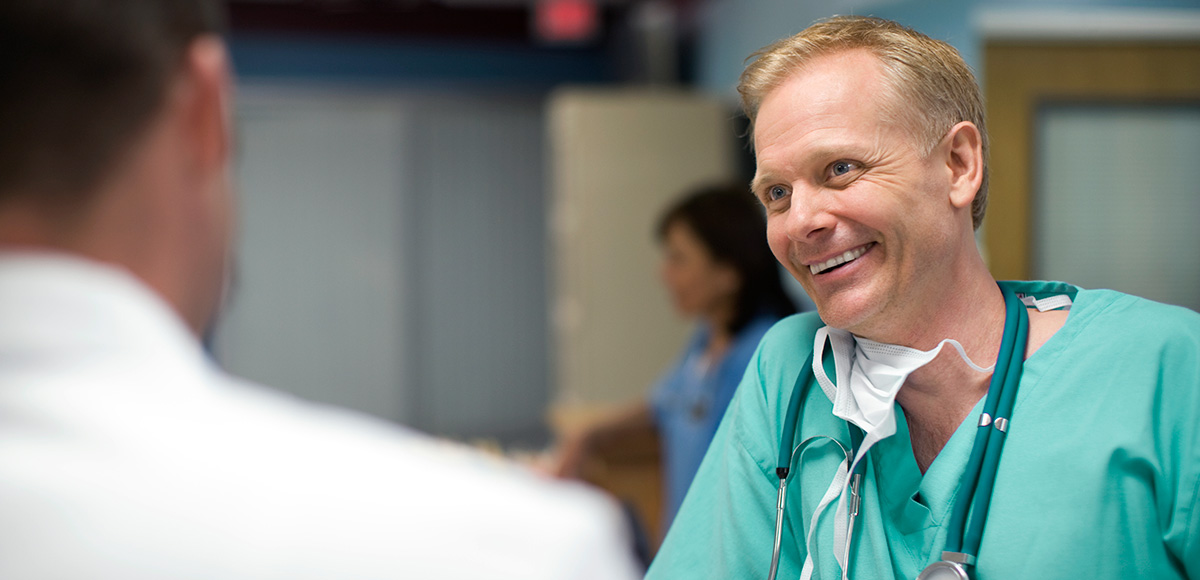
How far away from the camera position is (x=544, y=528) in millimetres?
465

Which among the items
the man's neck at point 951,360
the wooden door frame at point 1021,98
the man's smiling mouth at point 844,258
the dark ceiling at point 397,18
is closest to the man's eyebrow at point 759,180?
the man's smiling mouth at point 844,258

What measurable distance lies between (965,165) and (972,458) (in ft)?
0.97

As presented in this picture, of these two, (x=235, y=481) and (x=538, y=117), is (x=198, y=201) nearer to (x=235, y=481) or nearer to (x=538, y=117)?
(x=235, y=481)

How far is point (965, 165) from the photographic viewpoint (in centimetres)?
98

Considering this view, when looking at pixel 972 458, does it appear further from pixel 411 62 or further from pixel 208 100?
pixel 411 62

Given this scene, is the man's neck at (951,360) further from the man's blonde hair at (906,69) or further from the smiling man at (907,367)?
the man's blonde hair at (906,69)

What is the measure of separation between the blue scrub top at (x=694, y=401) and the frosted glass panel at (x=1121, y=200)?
3.26 feet

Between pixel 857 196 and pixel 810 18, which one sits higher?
pixel 857 196

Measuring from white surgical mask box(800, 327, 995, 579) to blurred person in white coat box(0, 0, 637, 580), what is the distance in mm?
503

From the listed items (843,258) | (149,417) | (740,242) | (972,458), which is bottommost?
(740,242)

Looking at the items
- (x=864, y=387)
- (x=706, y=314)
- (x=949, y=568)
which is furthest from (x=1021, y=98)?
(x=949, y=568)

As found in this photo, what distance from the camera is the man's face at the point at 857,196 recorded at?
93cm

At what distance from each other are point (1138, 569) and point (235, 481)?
2.49 ft

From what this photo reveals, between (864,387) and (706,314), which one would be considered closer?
(864,387)
